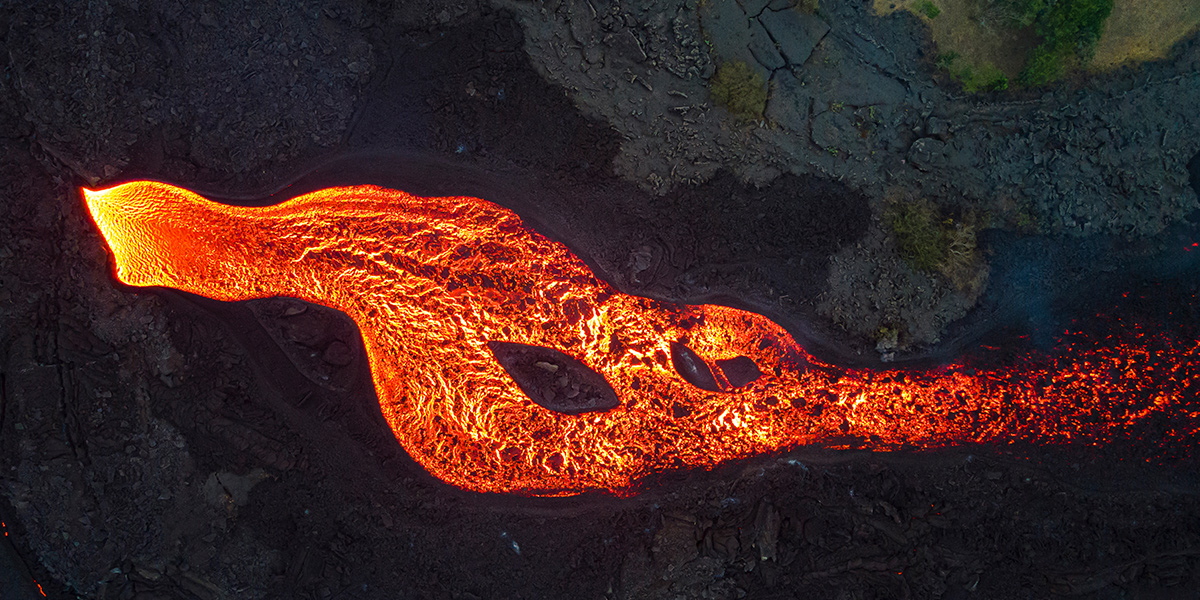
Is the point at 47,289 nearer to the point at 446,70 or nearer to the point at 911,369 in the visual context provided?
the point at 446,70

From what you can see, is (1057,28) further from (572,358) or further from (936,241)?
(572,358)

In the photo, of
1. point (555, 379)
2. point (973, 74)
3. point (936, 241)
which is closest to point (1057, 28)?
point (973, 74)

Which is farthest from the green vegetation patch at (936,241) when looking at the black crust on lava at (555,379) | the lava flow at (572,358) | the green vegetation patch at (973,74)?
the black crust on lava at (555,379)

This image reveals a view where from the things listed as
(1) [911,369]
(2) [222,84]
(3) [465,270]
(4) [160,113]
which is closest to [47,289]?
(4) [160,113]

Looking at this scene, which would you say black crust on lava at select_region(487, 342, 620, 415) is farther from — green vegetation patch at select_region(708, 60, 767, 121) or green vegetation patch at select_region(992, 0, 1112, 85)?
green vegetation patch at select_region(992, 0, 1112, 85)

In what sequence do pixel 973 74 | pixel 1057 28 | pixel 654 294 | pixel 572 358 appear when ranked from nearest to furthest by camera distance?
1. pixel 1057 28
2. pixel 973 74
3. pixel 654 294
4. pixel 572 358

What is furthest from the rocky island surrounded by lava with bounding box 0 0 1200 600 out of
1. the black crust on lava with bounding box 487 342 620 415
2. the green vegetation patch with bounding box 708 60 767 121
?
the black crust on lava with bounding box 487 342 620 415

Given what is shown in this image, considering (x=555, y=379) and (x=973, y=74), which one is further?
(x=555, y=379)
